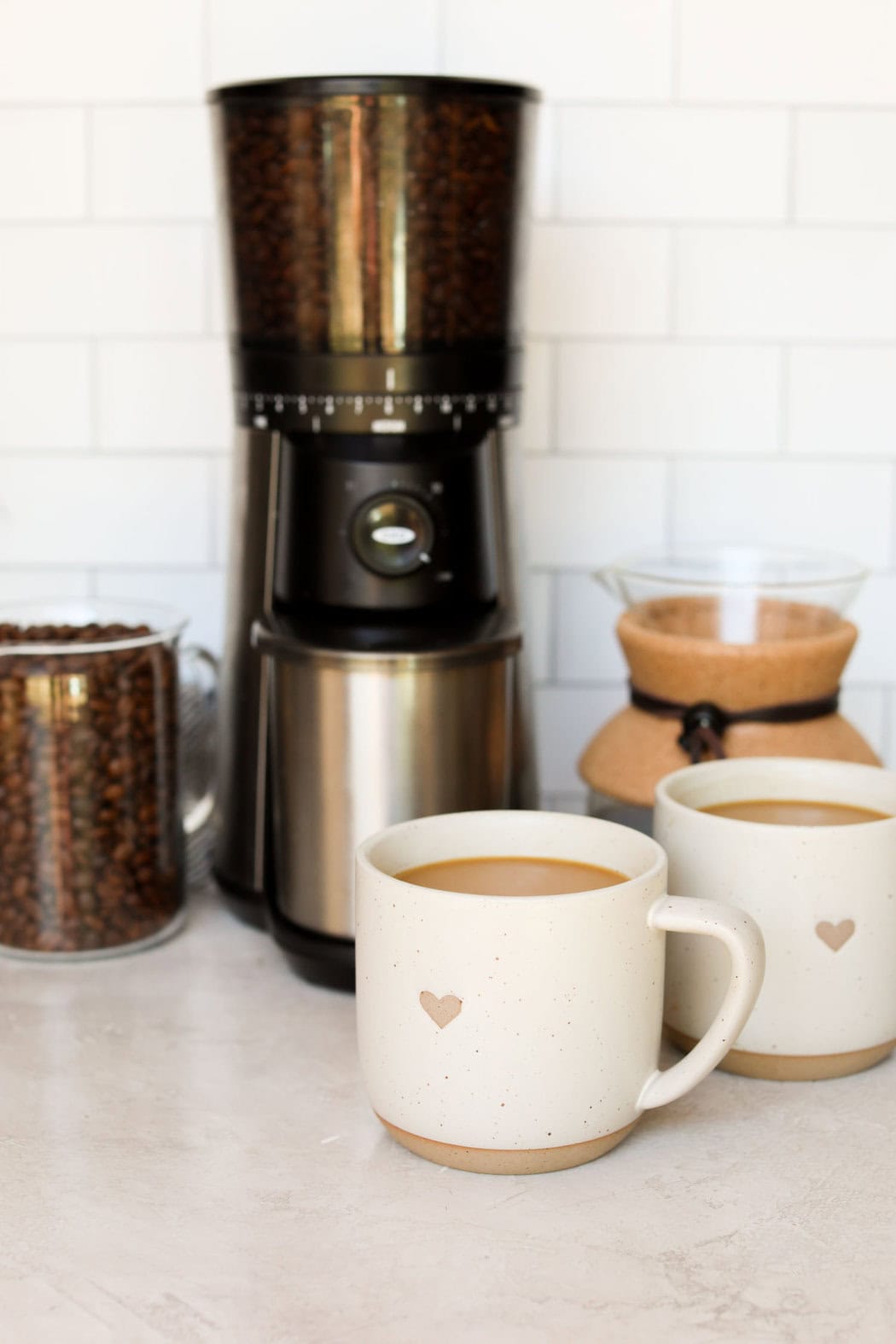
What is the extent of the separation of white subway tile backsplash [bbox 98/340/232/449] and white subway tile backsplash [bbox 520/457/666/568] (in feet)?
0.67

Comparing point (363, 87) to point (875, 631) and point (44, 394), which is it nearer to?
point (44, 394)

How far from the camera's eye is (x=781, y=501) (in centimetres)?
103

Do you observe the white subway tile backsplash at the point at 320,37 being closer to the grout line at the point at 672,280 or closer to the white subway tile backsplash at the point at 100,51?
the white subway tile backsplash at the point at 100,51

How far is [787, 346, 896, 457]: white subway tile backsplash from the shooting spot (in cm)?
101

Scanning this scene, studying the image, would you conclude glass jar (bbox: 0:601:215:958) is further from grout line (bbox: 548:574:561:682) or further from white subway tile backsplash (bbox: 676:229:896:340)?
white subway tile backsplash (bbox: 676:229:896:340)

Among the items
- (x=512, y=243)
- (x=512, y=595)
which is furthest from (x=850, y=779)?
(x=512, y=243)

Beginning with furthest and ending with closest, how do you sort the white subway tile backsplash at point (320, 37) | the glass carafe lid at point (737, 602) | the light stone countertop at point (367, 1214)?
the white subway tile backsplash at point (320, 37) → the glass carafe lid at point (737, 602) → the light stone countertop at point (367, 1214)

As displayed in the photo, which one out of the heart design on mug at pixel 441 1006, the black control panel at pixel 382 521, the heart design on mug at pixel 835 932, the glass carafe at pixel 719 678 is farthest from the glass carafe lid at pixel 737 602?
the heart design on mug at pixel 441 1006

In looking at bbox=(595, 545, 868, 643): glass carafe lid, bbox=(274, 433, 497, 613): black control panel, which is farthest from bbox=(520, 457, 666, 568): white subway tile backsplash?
bbox=(274, 433, 497, 613): black control panel

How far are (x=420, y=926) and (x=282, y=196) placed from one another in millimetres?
371

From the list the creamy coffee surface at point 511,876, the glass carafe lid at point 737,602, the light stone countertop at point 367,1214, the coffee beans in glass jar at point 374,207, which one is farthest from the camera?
the glass carafe lid at point 737,602

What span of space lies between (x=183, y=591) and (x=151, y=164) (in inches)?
10.5

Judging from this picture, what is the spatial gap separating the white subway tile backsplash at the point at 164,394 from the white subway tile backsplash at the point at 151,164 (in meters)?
0.08

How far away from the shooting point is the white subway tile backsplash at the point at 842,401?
1.01 m
